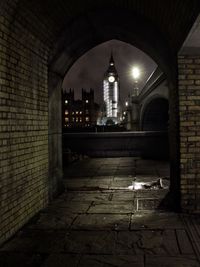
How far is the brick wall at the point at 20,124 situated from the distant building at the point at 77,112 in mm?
110822

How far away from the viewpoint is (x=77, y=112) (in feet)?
392

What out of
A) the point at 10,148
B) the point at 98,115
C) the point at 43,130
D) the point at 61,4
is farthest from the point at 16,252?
the point at 98,115

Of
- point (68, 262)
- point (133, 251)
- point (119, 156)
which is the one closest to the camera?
point (68, 262)

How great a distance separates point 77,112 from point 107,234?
115803 mm

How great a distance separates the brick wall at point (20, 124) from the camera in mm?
4516

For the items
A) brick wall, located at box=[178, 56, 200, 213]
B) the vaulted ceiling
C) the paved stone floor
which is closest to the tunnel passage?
the vaulted ceiling

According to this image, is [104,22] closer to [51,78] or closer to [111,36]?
[111,36]

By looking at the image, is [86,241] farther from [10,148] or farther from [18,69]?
[18,69]

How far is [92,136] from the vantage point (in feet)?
52.0

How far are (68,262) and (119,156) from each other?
1211 centimetres

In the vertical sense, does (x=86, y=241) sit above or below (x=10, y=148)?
below

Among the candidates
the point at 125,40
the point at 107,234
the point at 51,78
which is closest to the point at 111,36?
the point at 125,40

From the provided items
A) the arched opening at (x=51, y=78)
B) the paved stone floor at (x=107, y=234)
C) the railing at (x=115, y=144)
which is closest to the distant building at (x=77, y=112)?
the railing at (x=115, y=144)

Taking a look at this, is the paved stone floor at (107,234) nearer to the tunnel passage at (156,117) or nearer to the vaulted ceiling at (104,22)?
the vaulted ceiling at (104,22)
